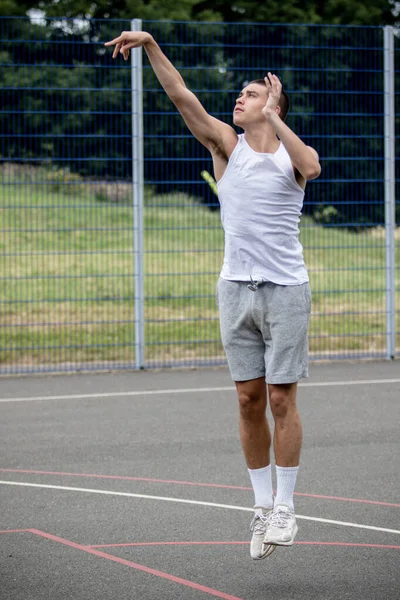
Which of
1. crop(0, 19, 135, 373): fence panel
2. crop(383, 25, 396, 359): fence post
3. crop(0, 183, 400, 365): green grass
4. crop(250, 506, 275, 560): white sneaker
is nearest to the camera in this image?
crop(250, 506, 275, 560): white sneaker

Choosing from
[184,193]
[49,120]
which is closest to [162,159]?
[184,193]

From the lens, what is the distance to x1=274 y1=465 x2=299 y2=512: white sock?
481 cm

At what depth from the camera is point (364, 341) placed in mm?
11938

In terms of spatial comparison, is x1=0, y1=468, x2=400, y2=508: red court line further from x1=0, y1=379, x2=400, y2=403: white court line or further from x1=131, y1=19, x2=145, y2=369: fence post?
x1=131, y1=19, x2=145, y2=369: fence post

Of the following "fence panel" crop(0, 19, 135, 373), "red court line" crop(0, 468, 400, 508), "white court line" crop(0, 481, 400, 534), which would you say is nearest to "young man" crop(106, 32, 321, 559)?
"white court line" crop(0, 481, 400, 534)

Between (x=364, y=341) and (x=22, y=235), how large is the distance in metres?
3.70

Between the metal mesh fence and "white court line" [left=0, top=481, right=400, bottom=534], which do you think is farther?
the metal mesh fence

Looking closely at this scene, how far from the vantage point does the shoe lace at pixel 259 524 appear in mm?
4789

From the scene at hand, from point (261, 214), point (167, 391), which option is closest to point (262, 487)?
point (261, 214)

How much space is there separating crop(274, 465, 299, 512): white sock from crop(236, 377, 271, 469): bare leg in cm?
17

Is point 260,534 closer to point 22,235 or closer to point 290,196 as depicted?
point 290,196

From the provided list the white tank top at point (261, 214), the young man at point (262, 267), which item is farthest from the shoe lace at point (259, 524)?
the white tank top at point (261, 214)

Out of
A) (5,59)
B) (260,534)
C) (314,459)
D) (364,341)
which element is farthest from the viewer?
(364,341)

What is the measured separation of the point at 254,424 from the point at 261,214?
0.93 m
